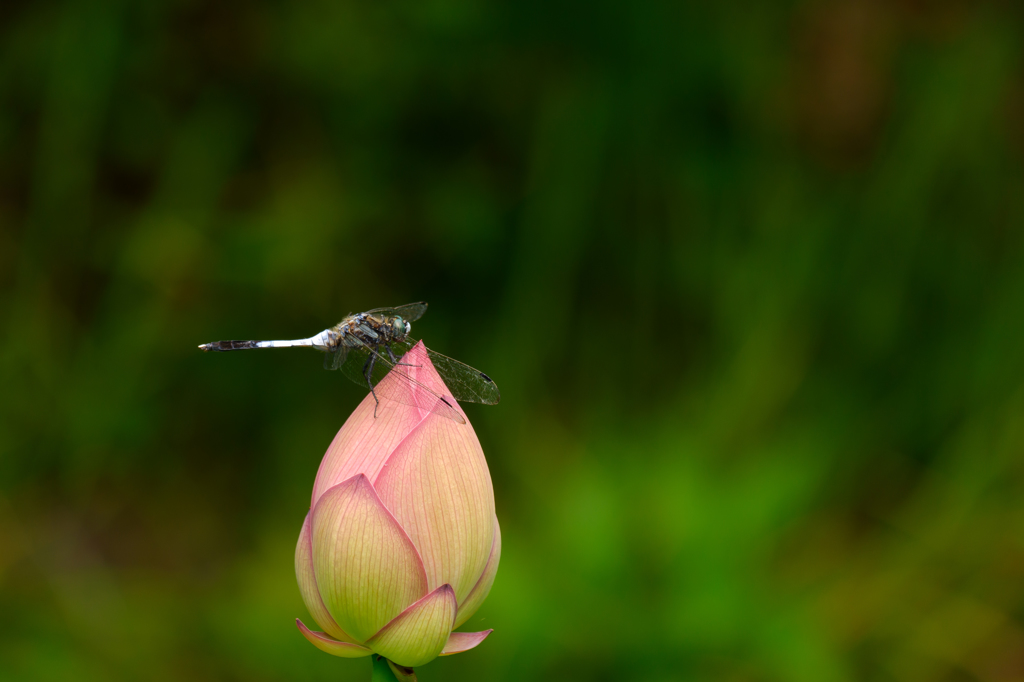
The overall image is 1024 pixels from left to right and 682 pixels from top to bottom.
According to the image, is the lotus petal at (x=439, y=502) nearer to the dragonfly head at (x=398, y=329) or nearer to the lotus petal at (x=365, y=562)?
the lotus petal at (x=365, y=562)

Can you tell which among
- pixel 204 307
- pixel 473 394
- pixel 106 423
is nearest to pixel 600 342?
pixel 204 307

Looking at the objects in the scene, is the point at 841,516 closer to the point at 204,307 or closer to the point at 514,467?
the point at 514,467

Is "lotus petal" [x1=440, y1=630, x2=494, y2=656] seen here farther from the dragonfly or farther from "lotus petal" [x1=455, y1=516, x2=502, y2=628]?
the dragonfly

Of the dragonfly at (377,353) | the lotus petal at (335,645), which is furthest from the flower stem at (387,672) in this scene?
the dragonfly at (377,353)

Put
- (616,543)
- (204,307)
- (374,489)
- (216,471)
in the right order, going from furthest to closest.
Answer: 1. (216,471)
2. (204,307)
3. (616,543)
4. (374,489)

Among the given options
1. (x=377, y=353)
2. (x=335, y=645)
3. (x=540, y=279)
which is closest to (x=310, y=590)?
(x=335, y=645)
